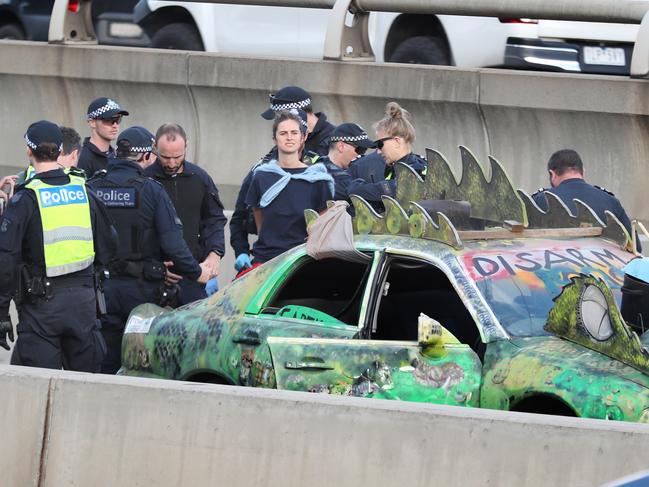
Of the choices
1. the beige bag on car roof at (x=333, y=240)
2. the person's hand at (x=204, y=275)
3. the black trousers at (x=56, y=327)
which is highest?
the beige bag on car roof at (x=333, y=240)

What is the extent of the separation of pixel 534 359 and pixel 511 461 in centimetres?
95

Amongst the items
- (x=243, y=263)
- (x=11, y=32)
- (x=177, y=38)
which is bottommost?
(x=243, y=263)

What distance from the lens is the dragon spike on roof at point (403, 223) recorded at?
7.55 meters

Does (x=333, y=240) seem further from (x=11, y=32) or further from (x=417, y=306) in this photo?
(x=11, y=32)

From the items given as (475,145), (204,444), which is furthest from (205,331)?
(475,145)

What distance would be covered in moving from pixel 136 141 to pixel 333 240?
2.15m

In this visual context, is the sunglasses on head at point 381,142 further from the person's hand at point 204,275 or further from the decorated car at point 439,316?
the decorated car at point 439,316

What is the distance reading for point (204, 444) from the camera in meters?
6.36

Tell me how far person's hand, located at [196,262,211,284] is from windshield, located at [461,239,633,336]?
296 cm

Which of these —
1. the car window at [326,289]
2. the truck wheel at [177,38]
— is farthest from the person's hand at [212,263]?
the truck wheel at [177,38]

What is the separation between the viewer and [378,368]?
7090 mm

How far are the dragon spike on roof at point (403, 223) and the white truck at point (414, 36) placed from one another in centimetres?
558

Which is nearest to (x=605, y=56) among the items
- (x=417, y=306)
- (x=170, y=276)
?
(x=170, y=276)

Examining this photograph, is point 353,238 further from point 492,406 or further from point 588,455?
point 588,455
